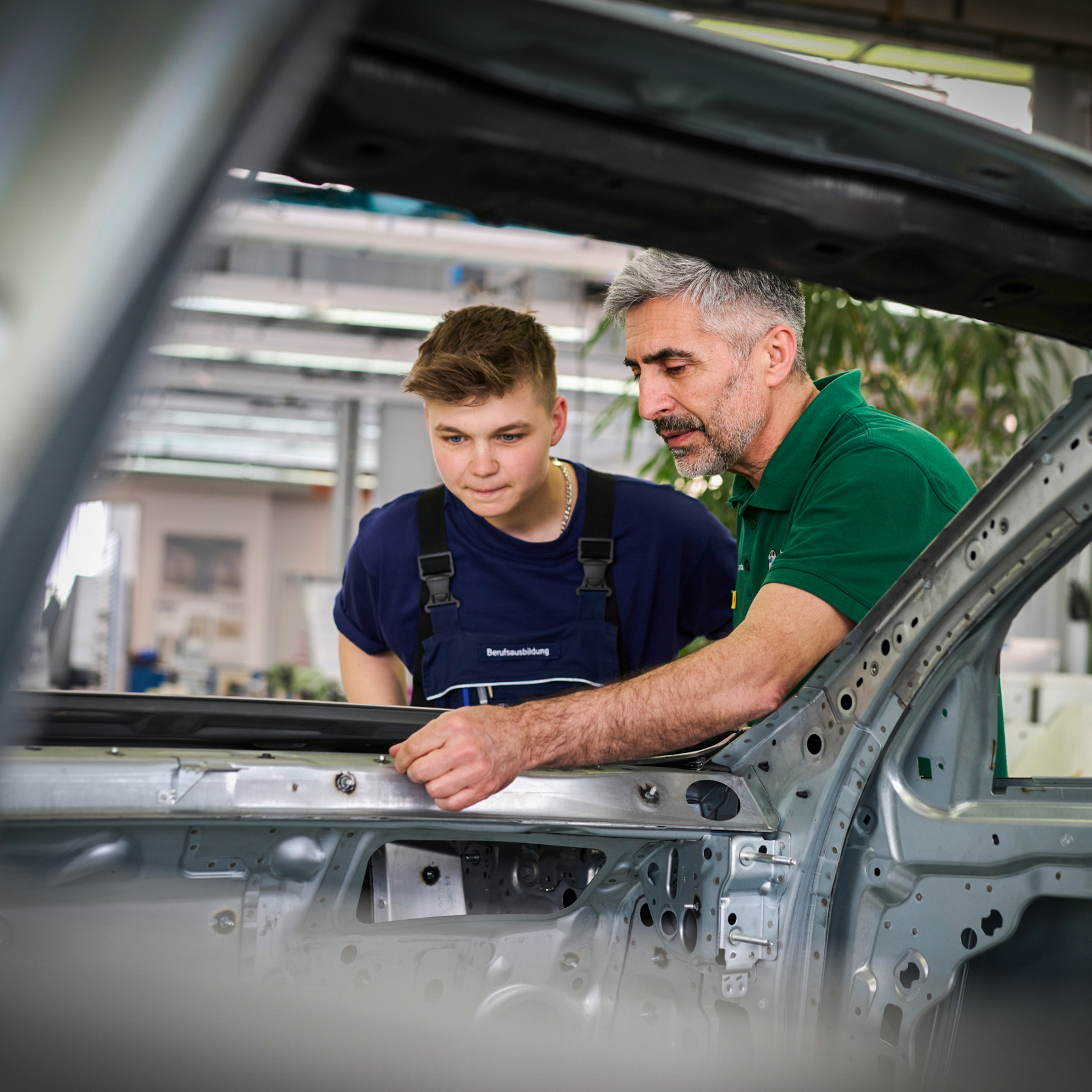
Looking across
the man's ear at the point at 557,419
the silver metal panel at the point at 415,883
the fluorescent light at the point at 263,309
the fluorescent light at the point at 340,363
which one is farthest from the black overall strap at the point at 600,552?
the fluorescent light at the point at 340,363

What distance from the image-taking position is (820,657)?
159 cm

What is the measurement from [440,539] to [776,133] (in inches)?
59.0

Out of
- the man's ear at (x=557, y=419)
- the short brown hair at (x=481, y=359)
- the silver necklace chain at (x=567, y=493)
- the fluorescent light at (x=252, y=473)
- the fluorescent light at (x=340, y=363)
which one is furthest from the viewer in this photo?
the fluorescent light at (x=252, y=473)

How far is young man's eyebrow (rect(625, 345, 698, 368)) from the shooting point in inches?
72.9

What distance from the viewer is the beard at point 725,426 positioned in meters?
1.87

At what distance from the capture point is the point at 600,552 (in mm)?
2176

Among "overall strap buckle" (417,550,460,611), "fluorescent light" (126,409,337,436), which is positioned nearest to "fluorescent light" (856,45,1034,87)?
"overall strap buckle" (417,550,460,611)

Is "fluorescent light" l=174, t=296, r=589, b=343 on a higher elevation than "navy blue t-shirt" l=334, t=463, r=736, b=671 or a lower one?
higher

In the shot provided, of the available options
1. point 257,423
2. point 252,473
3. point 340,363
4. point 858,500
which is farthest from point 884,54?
point 252,473

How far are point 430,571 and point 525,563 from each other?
19 centimetres

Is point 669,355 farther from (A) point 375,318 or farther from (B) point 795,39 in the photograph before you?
(A) point 375,318

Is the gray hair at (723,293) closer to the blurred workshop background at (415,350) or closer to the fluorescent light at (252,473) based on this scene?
the blurred workshop background at (415,350)

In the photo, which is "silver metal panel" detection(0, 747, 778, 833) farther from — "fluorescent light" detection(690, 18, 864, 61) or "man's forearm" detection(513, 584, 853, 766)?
"fluorescent light" detection(690, 18, 864, 61)

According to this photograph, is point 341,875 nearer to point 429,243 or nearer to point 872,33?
point 872,33
